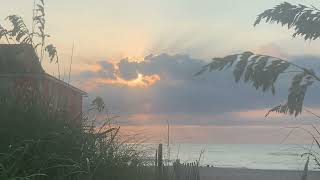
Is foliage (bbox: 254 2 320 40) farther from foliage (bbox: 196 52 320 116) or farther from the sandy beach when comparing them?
the sandy beach

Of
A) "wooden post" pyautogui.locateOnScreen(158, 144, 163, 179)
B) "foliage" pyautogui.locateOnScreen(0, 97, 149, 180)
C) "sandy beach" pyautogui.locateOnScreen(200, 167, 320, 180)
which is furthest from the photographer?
"sandy beach" pyautogui.locateOnScreen(200, 167, 320, 180)

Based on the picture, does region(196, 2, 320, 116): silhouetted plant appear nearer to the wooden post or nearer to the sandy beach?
the wooden post

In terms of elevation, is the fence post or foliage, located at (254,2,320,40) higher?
foliage, located at (254,2,320,40)

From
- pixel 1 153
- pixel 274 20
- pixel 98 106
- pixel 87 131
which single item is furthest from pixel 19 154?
pixel 274 20

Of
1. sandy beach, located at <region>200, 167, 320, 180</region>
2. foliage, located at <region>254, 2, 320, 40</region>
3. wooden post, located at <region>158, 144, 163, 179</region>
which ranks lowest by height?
sandy beach, located at <region>200, 167, 320, 180</region>

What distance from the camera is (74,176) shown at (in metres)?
7.12

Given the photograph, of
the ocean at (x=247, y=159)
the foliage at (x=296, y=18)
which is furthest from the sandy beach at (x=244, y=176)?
the foliage at (x=296, y=18)

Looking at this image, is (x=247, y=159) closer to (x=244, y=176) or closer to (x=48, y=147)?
(x=244, y=176)

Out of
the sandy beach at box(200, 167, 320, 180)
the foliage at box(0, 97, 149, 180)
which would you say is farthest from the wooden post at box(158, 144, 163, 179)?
the sandy beach at box(200, 167, 320, 180)

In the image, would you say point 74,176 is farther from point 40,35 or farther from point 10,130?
point 40,35

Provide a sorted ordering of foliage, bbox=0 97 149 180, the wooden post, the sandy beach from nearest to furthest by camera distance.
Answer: foliage, bbox=0 97 149 180 < the wooden post < the sandy beach

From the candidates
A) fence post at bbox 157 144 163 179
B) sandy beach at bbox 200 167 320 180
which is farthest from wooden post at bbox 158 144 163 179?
sandy beach at bbox 200 167 320 180

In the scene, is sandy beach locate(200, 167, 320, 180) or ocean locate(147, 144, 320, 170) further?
sandy beach locate(200, 167, 320, 180)

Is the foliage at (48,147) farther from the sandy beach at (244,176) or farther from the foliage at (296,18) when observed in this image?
the sandy beach at (244,176)
